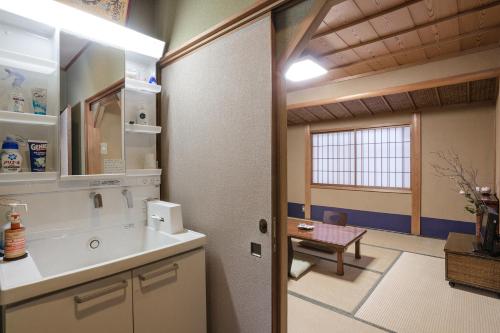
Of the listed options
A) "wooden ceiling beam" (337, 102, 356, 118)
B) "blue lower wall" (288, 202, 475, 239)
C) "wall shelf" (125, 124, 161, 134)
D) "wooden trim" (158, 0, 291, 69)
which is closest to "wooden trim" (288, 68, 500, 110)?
"wooden ceiling beam" (337, 102, 356, 118)

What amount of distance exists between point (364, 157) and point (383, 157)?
35cm

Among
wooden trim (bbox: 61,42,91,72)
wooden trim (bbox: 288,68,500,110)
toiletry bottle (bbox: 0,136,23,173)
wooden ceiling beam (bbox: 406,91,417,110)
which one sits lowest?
toiletry bottle (bbox: 0,136,23,173)

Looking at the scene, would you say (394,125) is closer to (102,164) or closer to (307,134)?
(307,134)

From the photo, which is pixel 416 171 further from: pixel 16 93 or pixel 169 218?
pixel 16 93

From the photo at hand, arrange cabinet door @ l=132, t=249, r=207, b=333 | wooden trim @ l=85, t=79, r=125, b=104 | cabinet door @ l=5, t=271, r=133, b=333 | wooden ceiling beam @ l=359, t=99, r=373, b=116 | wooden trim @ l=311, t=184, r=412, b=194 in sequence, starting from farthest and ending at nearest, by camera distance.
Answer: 1. wooden trim @ l=311, t=184, r=412, b=194
2. wooden ceiling beam @ l=359, t=99, r=373, b=116
3. wooden trim @ l=85, t=79, r=125, b=104
4. cabinet door @ l=132, t=249, r=207, b=333
5. cabinet door @ l=5, t=271, r=133, b=333

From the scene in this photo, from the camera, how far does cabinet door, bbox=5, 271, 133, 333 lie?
92 centimetres

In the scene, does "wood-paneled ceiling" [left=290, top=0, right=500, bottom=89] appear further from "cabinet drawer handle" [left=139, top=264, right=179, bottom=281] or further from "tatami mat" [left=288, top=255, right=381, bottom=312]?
"tatami mat" [left=288, top=255, right=381, bottom=312]

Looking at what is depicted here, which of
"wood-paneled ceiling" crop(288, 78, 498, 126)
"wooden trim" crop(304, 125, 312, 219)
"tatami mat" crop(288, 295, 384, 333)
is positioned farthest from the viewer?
"wooden trim" crop(304, 125, 312, 219)

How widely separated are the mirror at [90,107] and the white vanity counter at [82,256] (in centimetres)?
38

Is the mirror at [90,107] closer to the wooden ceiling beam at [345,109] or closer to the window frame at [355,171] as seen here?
the wooden ceiling beam at [345,109]

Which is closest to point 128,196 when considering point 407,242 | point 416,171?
point 407,242

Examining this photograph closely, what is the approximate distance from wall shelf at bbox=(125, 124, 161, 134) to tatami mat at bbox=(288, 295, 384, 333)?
1792 millimetres

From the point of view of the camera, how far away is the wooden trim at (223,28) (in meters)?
1.21

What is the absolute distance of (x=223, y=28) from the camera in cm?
142
